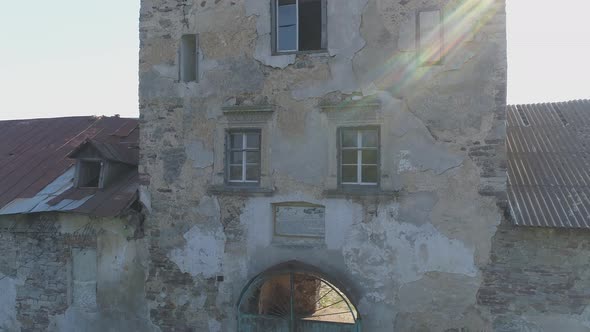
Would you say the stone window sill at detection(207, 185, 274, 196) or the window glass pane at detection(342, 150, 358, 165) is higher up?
the window glass pane at detection(342, 150, 358, 165)

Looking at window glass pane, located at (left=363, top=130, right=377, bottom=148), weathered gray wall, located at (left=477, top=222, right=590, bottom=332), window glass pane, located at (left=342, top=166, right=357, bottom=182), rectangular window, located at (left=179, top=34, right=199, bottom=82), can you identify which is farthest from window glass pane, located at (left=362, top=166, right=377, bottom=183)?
rectangular window, located at (left=179, top=34, right=199, bottom=82)

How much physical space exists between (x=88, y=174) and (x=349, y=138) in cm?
593

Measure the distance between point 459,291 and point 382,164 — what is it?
2.47 metres

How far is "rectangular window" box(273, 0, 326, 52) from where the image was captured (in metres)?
8.61

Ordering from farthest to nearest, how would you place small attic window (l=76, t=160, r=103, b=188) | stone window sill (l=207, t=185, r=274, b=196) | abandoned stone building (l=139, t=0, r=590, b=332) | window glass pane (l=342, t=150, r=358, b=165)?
small attic window (l=76, t=160, r=103, b=188)
stone window sill (l=207, t=185, r=274, b=196)
window glass pane (l=342, t=150, r=358, b=165)
abandoned stone building (l=139, t=0, r=590, b=332)

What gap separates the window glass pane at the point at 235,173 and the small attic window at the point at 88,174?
3.15 metres

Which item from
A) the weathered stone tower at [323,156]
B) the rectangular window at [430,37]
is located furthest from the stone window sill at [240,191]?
the rectangular window at [430,37]

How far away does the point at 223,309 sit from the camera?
8773 millimetres

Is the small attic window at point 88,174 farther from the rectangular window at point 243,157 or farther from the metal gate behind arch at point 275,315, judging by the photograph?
the metal gate behind arch at point 275,315

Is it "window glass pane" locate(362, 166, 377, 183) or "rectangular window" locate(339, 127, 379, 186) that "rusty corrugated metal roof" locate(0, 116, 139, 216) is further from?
"window glass pane" locate(362, 166, 377, 183)

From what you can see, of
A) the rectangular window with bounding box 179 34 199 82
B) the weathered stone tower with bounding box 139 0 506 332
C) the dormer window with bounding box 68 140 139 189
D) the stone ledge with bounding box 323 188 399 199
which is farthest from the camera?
the dormer window with bounding box 68 140 139 189

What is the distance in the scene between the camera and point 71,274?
31.9 ft

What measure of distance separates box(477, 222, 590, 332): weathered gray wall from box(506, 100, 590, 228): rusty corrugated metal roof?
0.35 metres

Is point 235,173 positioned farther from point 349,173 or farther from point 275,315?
point 275,315
